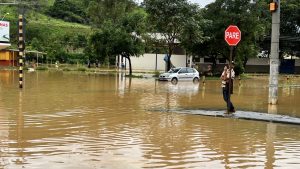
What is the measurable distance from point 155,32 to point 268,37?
1025 inches

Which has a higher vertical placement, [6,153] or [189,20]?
[189,20]

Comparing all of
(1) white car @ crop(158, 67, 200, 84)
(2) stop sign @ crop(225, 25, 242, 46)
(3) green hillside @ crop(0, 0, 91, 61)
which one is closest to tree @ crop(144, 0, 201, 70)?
(2) stop sign @ crop(225, 25, 242, 46)

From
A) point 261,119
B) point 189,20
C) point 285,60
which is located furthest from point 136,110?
point 285,60

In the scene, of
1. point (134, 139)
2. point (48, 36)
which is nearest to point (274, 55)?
point (134, 139)

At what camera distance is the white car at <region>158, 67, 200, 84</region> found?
37.4 metres

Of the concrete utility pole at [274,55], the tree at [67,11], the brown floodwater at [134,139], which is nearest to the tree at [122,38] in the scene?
the concrete utility pole at [274,55]

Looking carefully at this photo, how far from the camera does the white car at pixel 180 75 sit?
37438 mm

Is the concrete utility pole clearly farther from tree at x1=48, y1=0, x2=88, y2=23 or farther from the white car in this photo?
tree at x1=48, y1=0, x2=88, y2=23

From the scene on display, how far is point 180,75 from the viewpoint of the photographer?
38.0 meters

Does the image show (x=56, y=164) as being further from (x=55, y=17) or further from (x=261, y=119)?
(x=55, y=17)

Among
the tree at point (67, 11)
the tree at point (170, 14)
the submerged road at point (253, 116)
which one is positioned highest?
the tree at point (67, 11)

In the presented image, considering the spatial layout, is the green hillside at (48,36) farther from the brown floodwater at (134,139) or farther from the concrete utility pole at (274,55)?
the brown floodwater at (134,139)

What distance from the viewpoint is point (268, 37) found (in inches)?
2505

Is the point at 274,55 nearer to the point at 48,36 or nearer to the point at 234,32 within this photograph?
the point at 234,32
